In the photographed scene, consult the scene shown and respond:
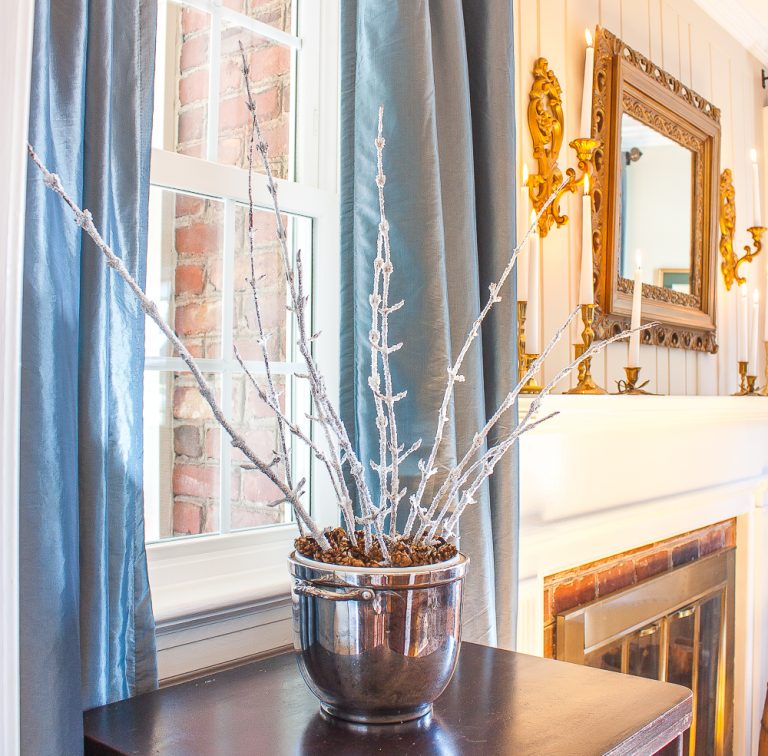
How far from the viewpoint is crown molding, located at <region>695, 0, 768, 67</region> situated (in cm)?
293

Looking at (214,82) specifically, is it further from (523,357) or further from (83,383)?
(523,357)

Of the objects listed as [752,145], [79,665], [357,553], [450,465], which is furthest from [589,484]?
[752,145]

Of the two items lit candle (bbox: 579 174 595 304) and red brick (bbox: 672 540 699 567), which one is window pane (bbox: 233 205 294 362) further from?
red brick (bbox: 672 540 699 567)

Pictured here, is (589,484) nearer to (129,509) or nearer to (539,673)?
(539,673)

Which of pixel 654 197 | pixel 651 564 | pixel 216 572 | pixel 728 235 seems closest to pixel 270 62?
pixel 216 572

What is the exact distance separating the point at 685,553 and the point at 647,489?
43cm

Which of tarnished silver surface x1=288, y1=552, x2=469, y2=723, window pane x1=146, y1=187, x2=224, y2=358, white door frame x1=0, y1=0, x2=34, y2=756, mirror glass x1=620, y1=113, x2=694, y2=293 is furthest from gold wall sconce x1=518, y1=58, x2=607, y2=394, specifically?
white door frame x1=0, y1=0, x2=34, y2=756

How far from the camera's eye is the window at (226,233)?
1.36 metres

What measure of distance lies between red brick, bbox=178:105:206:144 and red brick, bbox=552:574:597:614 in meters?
1.22

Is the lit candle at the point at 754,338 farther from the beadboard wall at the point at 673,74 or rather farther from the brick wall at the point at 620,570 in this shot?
the brick wall at the point at 620,570

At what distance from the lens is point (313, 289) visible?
1528mm

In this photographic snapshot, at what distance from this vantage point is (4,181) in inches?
29.8

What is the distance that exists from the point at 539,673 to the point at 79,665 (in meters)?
0.56

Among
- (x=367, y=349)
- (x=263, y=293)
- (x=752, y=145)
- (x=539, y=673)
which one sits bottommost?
(x=539, y=673)
